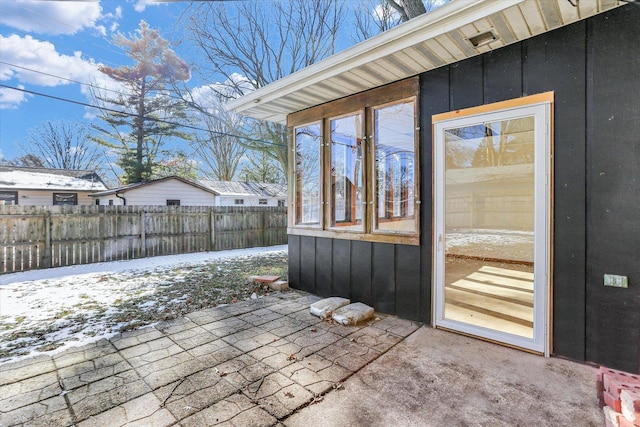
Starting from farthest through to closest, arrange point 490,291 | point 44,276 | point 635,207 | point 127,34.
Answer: point 127,34
point 44,276
point 490,291
point 635,207

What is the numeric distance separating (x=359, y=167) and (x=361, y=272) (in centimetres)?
120

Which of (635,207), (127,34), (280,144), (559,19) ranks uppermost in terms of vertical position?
(127,34)

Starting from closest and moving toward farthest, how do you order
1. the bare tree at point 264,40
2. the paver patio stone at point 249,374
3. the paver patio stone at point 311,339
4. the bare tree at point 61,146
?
the paver patio stone at point 249,374, the paver patio stone at point 311,339, the bare tree at point 264,40, the bare tree at point 61,146

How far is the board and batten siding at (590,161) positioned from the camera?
6.56 ft

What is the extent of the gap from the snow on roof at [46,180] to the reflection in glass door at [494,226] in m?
13.6

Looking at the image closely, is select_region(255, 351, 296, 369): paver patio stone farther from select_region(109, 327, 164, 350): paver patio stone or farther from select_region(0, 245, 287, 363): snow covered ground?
select_region(0, 245, 287, 363): snow covered ground

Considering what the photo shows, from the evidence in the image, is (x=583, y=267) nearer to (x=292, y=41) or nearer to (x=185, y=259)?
(x=185, y=259)

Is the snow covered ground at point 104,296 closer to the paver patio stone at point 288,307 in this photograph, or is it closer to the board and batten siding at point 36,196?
the paver patio stone at point 288,307

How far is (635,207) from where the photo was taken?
1976mm

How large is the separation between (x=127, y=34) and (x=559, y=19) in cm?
1621

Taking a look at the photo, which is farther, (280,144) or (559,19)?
(280,144)

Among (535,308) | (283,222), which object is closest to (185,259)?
(283,222)

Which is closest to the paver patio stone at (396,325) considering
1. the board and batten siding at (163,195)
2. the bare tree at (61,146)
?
the board and batten siding at (163,195)

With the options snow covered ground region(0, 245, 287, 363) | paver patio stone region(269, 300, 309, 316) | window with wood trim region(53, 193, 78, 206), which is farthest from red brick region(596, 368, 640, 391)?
window with wood trim region(53, 193, 78, 206)
